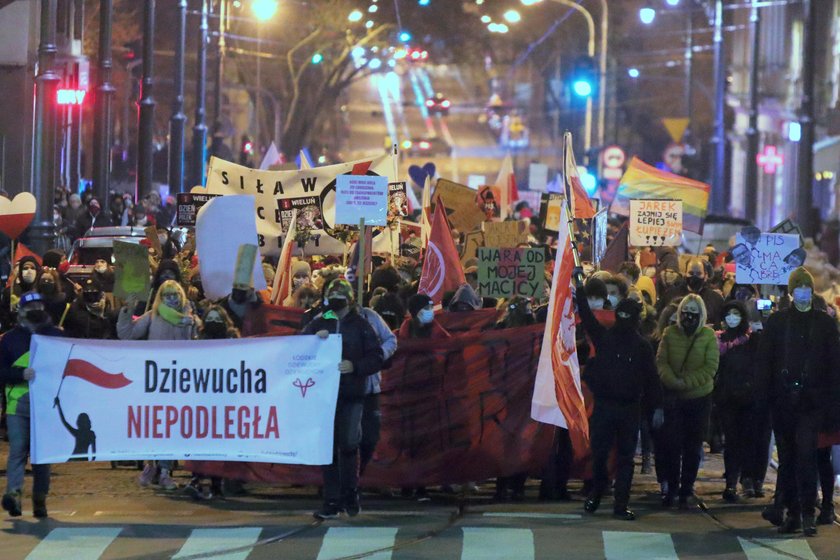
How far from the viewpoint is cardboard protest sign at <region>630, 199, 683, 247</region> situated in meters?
21.4

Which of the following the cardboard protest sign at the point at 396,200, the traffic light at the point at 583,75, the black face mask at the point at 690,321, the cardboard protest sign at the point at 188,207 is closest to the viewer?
the black face mask at the point at 690,321

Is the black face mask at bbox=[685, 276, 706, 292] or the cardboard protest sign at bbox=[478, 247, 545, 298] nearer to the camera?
the cardboard protest sign at bbox=[478, 247, 545, 298]

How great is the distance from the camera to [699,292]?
17312 millimetres

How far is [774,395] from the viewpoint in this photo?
12.1 m

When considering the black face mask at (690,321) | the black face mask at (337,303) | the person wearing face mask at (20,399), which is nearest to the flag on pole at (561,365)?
the black face mask at (690,321)

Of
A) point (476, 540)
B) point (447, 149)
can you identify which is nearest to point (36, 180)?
point (476, 540)

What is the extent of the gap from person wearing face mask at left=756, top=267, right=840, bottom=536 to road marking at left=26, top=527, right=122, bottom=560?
14.0 feet

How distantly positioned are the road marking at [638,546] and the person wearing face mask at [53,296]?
549 centimetres

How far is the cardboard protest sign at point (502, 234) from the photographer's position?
20516mm

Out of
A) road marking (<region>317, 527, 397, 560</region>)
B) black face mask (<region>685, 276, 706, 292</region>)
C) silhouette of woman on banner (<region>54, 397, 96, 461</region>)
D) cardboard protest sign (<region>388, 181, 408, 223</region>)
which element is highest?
cardboard protest sign (<region>388, 181, 408, 223</region>)

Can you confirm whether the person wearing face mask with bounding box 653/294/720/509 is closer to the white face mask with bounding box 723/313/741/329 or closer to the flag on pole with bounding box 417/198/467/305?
the white face mask with bounding box 723/313/741/329

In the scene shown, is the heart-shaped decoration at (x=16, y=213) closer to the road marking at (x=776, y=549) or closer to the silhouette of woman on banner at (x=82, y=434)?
the silhouette of woman on banner at (x=82, y=434)

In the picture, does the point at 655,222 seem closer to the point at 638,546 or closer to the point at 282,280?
the point at 282,280

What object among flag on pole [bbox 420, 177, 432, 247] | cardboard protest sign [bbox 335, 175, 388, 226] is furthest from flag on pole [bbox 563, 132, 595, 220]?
flag on pole [bbox 420, 177, 432, 247]
